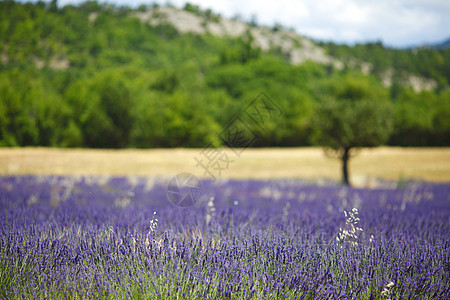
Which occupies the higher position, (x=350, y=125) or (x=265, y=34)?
(x=265, y=34)

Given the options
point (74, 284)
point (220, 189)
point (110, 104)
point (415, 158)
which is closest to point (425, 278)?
point (74, 284)

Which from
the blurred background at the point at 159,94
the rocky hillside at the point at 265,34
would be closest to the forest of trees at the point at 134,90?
the blurred background at the point at 159,94

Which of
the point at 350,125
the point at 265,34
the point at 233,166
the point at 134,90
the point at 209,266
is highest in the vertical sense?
the point at 265,34

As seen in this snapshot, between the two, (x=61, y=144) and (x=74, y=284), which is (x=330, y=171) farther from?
(x=61, y=144)

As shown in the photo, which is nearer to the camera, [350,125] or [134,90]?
[350,125]

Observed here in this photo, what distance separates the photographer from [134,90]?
40719 mm

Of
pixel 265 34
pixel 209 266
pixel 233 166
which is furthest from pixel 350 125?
pixel 265 34

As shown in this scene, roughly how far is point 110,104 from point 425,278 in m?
36.8

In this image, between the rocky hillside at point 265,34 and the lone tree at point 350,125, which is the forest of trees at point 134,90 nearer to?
the lone tree at point 350,125

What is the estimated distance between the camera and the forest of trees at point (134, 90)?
3547 cm

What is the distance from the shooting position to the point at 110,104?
36625mm

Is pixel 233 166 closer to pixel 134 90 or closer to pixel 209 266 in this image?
pixel 209 266

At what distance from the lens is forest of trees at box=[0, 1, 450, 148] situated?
35469mm

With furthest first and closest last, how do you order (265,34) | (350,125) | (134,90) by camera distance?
(265,34) → (134,90) → (350,125)
